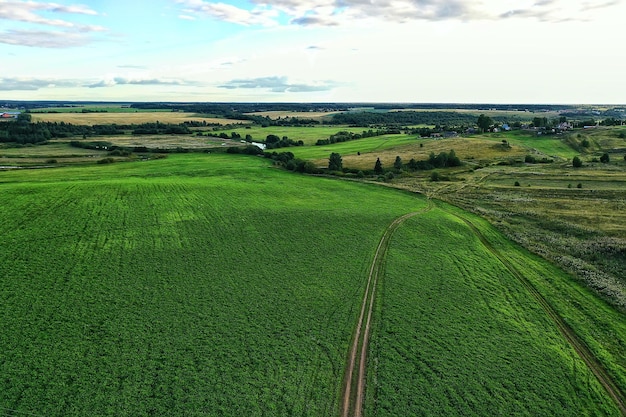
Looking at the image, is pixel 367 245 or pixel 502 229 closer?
pixel 367 245

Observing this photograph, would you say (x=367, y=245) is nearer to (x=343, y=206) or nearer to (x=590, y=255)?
(x=343, y=206)

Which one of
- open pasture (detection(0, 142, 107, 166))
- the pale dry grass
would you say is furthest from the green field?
the pale dry grass

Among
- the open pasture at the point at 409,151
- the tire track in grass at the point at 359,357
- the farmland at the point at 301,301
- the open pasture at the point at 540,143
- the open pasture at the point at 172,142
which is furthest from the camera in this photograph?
the open pasture at the point at 172,142

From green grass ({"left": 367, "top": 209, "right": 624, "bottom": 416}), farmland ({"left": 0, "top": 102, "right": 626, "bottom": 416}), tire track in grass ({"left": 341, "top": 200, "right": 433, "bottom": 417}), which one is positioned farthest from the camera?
farmland ({"left": 0, "top": 102, "right": 626, "bottom": 416})

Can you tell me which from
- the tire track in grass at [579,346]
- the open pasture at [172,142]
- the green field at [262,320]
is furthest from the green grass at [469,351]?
the open pasture at [172,142]

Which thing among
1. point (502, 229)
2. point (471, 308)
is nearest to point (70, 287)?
point (471, 308)

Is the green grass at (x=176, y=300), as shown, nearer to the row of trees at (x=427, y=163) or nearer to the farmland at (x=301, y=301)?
the farmland at (x=301, y=301)

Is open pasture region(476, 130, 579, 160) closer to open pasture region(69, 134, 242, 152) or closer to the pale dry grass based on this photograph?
the pale dry grass
